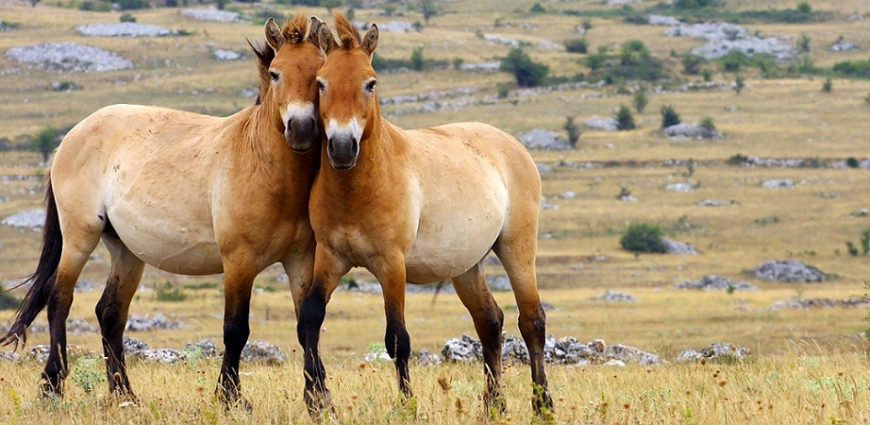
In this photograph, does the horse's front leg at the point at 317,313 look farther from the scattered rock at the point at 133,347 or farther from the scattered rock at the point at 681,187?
the scattered rock at the point at 681,187

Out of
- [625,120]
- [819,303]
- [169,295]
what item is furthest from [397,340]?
[625,120]

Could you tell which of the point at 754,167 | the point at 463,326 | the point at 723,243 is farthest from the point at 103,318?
the point at 754,167

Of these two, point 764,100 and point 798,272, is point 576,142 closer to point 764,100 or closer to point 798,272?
point 764,100

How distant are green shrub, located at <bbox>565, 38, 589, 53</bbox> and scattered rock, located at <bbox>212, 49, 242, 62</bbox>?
30346mm

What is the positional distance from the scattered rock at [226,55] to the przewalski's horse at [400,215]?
287ft

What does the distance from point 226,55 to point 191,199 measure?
8865 centimetres

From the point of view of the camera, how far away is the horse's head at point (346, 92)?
775 cm

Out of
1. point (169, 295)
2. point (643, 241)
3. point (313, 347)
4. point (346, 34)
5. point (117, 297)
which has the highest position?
point (346, 34)

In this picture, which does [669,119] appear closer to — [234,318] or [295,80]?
[234,318]

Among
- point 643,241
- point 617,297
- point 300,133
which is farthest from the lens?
point 643,241

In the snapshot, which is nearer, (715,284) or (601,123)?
(715,284)

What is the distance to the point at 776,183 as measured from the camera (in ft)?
204

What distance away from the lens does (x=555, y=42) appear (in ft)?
371

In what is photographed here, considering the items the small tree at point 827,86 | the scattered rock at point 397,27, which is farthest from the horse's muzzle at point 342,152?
the scattered rock at point 397,27
